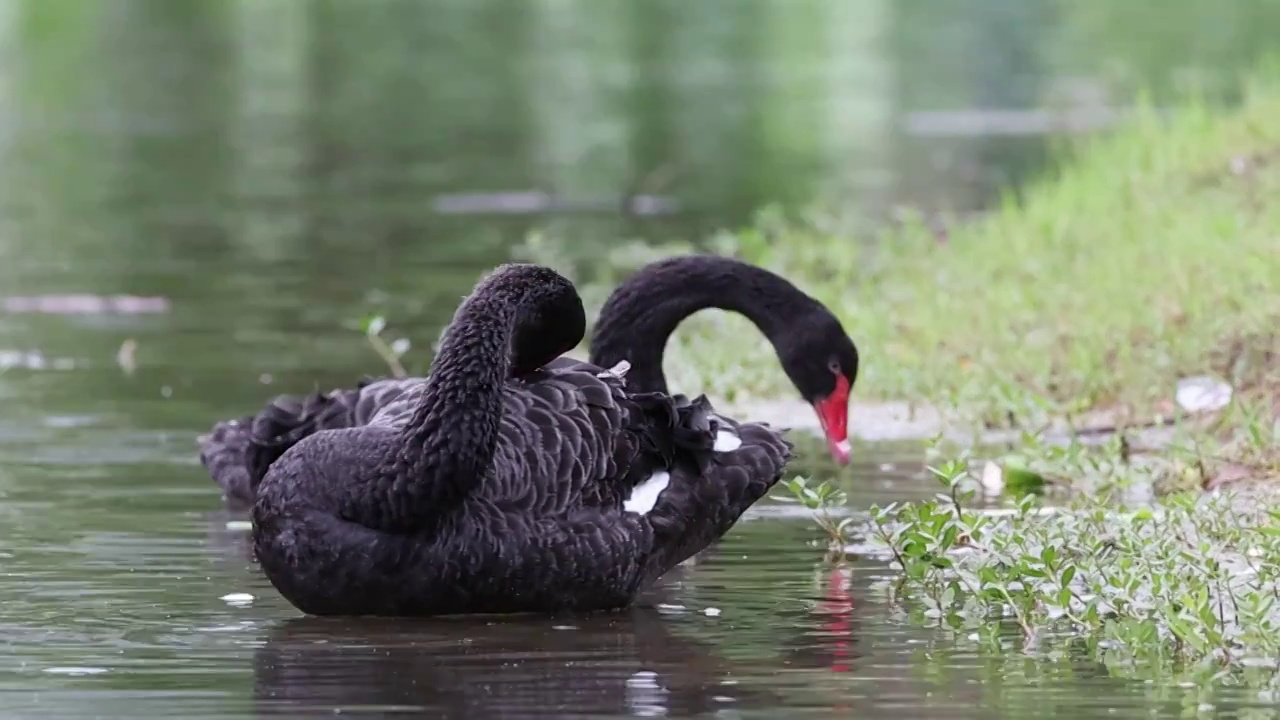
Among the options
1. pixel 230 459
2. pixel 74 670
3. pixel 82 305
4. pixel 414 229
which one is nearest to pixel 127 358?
pixel 82 305

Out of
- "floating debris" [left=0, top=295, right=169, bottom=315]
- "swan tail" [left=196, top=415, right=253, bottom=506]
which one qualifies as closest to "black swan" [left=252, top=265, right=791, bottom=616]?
"swan tail" [left=196, top=415, right=253, bottom=506]

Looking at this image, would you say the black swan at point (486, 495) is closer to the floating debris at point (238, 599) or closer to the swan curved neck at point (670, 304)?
the floating debris at point (238, 599)

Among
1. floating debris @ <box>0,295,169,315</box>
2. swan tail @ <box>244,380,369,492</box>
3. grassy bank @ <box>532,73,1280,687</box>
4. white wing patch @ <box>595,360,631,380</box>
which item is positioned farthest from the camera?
floating debris @ <box>0,295,169,315</box>

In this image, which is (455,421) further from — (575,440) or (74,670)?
(74,670)

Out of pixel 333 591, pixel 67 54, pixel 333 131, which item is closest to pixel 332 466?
pixel 333 591

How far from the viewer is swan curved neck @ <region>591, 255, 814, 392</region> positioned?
25.1 feet

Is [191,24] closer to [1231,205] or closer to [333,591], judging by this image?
[1231,205]

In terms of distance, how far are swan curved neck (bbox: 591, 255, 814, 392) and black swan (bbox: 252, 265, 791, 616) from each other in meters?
1.07

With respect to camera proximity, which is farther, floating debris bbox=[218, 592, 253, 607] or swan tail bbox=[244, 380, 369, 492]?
swan tail bbox=[244, 380, 369, 492]

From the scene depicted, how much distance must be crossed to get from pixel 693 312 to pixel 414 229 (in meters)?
7.79

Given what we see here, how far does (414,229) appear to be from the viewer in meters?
15.3

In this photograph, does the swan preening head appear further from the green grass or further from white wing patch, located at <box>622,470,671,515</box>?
white wing patch, located at <box>622,470,671,515</box>

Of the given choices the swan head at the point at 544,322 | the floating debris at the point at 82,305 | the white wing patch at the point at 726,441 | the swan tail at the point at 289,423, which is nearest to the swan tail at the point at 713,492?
the white wing patch at the point at 726,441

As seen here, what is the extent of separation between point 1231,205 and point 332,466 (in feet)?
20.1
